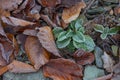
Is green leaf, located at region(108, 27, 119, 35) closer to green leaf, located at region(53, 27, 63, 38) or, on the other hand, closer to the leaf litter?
the leaf litter

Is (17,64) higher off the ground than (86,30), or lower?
lower

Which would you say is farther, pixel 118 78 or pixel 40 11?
pixel 40 11

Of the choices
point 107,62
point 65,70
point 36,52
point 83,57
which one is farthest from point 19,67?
point 107,62

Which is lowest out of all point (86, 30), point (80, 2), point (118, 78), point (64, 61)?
point (118, 78)

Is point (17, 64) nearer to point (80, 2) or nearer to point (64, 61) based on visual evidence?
point (64, 61)

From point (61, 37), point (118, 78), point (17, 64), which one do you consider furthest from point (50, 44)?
point (118, 78)
